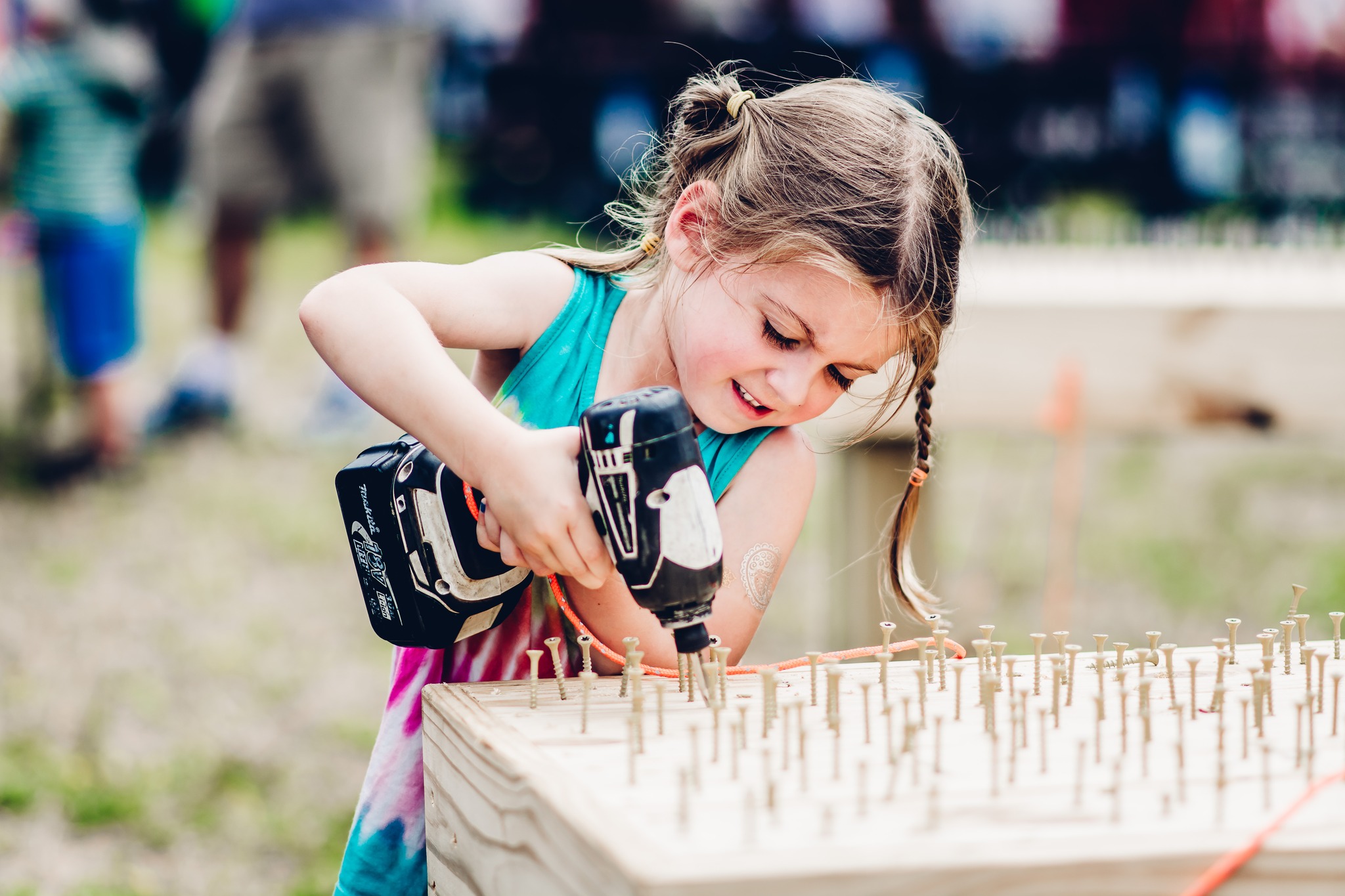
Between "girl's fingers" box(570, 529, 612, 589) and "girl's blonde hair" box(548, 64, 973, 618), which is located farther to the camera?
"girl's blonde hair" box(548, 64, 973, 618)

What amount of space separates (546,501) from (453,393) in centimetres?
23

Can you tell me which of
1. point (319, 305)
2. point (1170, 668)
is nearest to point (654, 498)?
point (319, 305)

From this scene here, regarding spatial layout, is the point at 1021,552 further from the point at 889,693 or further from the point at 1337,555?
the point at 889,693

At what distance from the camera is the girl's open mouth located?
208cm

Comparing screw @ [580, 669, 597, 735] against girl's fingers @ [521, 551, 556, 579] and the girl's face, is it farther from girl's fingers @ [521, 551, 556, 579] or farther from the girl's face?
the girl's face

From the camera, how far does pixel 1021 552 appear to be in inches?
265

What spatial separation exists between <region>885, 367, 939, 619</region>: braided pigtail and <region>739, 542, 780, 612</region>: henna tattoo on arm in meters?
0.24

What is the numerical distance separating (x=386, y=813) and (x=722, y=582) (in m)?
0.69

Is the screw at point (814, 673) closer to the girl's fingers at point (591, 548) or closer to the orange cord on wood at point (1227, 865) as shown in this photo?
the girl's fingers at point (591, 548)

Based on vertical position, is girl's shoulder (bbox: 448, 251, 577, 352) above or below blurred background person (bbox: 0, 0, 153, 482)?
below

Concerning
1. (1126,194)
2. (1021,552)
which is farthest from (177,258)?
(1126,194)

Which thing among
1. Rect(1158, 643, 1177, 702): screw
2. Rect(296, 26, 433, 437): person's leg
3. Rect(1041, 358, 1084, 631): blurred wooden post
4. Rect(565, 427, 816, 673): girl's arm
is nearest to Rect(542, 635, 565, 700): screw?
Rect(565, 427, 816, 673): girl's arm

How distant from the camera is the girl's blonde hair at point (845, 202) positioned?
2.05 meters

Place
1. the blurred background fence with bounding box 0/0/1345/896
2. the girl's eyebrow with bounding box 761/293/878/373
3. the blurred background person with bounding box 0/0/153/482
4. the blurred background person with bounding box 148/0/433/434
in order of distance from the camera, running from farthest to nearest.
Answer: the blurred background person with bounding box 148/0/433/434 → the blurred background person with bounding box 0/0/153/482 → the blurred background fence with bounding box 0/0/1345/896 → the girl's eyebrow with bounding box 761/293/878/373
